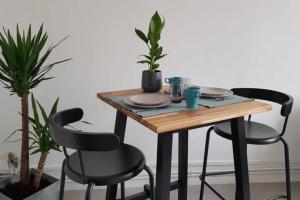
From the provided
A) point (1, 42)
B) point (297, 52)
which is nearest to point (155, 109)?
point (1, 42)

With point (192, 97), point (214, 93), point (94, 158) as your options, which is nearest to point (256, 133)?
point (214, 93)

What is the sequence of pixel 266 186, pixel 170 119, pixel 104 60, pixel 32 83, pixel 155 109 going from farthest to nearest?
pixel 266 186 < pixel 104 60 < pixel 32 83 < pixel 155 109 < pixel 170 119

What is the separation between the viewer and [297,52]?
2510mm

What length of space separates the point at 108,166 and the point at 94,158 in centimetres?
13

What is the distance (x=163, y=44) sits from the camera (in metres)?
2.33

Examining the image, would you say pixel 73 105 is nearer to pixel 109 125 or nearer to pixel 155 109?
pixel 109 125

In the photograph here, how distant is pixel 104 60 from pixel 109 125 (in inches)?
21.0

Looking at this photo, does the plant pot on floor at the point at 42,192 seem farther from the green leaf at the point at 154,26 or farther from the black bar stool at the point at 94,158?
the green leaf at the point at 154,26

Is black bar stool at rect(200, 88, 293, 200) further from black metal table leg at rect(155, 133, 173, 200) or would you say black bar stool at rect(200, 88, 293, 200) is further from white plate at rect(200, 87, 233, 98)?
black metal table leg at rect(155, 133, 173, 200)

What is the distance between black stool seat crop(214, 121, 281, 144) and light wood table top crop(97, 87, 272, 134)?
336 mm

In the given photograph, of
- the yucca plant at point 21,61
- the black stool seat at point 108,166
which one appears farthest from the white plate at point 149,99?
the yucca plant at point 21,61

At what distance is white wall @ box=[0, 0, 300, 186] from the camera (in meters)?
2.19

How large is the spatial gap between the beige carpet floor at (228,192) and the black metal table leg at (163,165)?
3.71ft

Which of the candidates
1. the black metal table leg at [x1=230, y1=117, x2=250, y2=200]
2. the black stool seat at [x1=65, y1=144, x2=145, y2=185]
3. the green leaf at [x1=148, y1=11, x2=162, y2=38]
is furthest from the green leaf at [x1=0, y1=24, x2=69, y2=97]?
the black metal table leg at [x1=230, y1=117, x2=250, y2=200]
